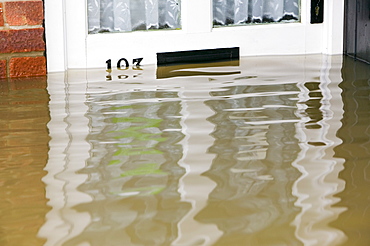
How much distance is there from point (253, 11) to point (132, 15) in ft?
2.04

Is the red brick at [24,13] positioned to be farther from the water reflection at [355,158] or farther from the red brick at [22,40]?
the water reflection at [355,158]

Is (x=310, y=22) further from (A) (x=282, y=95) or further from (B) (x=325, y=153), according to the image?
(B) (x=325, y=153)

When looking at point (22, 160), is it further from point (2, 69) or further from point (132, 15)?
point (132, 15)

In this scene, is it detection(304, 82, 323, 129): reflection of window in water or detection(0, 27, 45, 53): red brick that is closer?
detection(304, 82, 323, 129): reflection of window in water

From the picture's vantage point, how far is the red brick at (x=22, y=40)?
312 cm

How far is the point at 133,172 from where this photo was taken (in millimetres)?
1775

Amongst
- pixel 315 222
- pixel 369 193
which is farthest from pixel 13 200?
pixel 369 193

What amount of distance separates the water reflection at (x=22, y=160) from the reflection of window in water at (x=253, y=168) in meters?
0.36

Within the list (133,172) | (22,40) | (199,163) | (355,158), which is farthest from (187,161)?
(22,40)

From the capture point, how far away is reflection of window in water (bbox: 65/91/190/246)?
1401 millimetres

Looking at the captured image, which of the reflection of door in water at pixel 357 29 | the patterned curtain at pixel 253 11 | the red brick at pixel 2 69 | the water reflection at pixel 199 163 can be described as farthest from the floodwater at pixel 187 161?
the patterned curtain at pixel 253 11

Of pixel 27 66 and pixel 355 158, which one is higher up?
pixel 27 66

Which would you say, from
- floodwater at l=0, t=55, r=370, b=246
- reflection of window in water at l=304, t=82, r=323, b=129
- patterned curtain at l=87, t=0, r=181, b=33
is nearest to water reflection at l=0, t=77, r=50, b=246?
floodwater at l=0, t=55, r=370, b=246

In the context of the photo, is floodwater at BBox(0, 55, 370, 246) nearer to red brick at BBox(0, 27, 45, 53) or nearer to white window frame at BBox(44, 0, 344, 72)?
red brick at BBox(0, 27, 45, 53)
